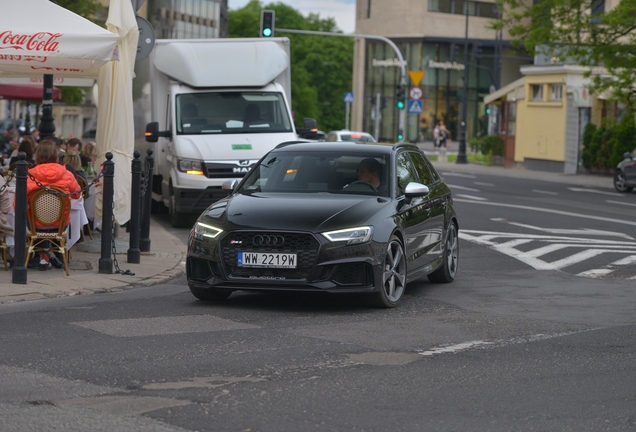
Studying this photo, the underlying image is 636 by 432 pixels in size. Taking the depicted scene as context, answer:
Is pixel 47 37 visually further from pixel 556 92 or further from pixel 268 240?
pixel 556 92

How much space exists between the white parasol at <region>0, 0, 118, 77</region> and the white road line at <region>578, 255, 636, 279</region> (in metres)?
6.02

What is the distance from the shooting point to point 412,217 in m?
11.1

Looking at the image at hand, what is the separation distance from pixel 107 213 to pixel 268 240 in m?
3.11

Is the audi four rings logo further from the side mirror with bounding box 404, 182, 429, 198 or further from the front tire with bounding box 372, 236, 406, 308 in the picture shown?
the side mirror with bounding box 404, 182, 429, 198

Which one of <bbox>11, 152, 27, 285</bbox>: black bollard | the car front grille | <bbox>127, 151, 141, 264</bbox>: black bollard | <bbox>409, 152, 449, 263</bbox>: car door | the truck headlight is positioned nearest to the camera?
the car front grille

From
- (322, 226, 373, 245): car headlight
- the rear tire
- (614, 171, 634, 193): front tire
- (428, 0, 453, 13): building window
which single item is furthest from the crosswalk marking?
(428, 0, 453, 13): building window

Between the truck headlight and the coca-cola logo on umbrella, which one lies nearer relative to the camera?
the coca-cola logo on umbrella

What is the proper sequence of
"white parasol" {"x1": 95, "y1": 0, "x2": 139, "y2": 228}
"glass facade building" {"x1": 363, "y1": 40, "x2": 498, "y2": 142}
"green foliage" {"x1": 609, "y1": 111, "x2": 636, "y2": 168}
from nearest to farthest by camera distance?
"white parasol" {"x1": 95, "y1": 0, "x2": 139, "y2": 228}
"green foliage" {"x1": 609, "y1": 111, "x2": 636, "y2": 168}
"glass facade building" {"x1": 363, "y1": 40, "x2": 498, "y2": 142}

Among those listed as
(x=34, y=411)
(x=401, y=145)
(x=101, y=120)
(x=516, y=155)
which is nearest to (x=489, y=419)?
(x=34, y=411)

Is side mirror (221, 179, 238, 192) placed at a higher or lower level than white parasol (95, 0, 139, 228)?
lower

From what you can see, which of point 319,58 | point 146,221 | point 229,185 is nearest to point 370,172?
point 229,185

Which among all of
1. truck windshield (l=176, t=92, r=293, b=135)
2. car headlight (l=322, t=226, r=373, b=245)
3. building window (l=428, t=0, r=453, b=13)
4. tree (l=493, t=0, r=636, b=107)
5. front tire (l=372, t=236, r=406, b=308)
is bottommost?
front tire (l=372, t=236, r=406, b=308)

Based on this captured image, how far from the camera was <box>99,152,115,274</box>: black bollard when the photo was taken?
12.3 metres

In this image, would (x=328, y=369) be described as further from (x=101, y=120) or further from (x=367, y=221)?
(x=101, y=120)
